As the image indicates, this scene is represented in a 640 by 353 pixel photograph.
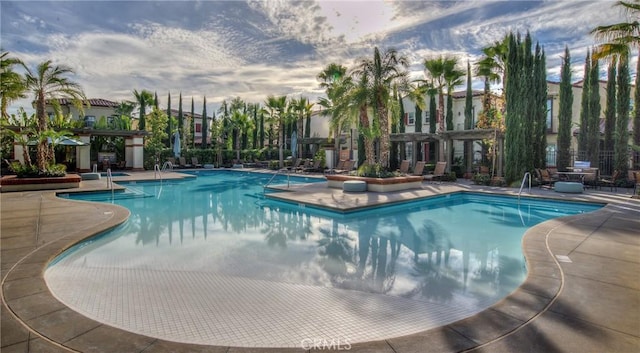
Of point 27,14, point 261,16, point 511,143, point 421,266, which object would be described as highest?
point 261,16

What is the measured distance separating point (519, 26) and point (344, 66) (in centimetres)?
1513

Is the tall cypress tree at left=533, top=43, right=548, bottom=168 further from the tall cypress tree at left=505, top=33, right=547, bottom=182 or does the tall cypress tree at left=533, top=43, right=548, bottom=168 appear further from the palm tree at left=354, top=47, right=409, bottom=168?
the palm tree at left=354, top=47, right=409, bottom=168

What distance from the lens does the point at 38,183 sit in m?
15.3

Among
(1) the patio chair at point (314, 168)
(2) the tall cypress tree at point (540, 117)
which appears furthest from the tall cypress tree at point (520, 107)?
(1) the patio chair at point (314, 168)

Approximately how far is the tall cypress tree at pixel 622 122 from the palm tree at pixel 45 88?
26.9 metres

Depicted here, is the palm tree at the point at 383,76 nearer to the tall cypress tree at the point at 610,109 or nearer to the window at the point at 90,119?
the tall cypress tree at the point at 610,109

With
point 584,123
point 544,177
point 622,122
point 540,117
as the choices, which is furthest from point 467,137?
point 584,123

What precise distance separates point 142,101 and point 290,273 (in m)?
37.1

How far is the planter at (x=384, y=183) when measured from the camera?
48.4 ft

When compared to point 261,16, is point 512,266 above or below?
below

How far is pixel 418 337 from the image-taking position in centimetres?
329

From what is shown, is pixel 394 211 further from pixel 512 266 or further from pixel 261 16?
pixel 261 16

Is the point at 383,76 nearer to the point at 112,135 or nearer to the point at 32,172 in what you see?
the point at 32,172

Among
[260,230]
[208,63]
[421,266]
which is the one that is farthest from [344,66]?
[421,266]
